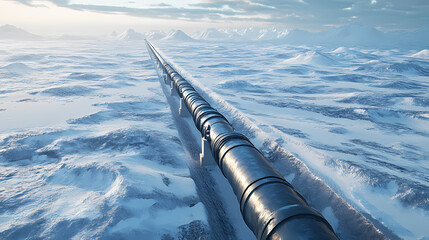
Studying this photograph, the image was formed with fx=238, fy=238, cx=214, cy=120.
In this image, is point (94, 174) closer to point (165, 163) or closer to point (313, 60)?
point (165, 163)

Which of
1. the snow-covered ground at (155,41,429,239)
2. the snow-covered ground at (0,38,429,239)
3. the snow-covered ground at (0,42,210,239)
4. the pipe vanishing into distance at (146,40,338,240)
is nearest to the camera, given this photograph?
the pipe vanishing into distance at (146,40,338,240)

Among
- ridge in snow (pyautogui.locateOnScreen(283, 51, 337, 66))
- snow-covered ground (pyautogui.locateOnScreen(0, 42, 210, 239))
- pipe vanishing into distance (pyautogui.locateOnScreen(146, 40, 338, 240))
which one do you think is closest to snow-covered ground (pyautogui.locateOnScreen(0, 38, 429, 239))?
snow-covered ground (pyautogui.locateOnScreen(0, 42, 210, 239))

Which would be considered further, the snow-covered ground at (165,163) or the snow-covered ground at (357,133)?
the snow-covered ground at (357,133)

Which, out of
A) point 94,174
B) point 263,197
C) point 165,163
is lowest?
point 165,163

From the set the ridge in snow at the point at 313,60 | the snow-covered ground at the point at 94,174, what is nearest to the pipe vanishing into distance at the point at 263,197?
the snow-covered ground at the point at 94,174

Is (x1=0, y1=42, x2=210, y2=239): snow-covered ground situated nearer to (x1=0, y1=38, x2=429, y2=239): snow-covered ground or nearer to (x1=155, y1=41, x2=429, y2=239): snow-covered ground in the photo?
(x1=0, y1=38, x2=429, y2=239): snow-covered ground

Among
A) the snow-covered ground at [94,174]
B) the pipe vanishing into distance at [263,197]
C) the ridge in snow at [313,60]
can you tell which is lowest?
the snow-covered ground at [94,174]

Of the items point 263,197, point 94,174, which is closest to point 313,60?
point 94,174

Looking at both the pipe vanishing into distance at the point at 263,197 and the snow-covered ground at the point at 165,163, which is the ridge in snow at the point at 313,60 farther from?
the pipe vanishing into distance at the point at 263,197

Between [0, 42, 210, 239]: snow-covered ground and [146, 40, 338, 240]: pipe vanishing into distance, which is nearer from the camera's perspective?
[146, 40, 338, 240]: pipe vanishing into distance
